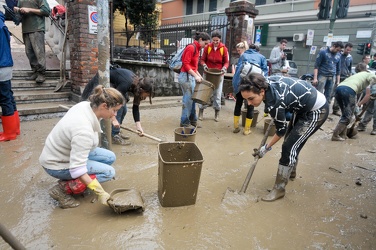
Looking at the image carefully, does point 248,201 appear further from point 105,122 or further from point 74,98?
point 74,98

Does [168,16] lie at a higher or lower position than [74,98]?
higher

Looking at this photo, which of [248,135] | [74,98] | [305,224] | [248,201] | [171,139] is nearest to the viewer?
[305,224]

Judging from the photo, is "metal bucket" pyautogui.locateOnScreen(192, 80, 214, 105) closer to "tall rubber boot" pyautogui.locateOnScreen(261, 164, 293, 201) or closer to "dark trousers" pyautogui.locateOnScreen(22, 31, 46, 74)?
"tall rubber boot" pyautogui.locateOnScreen(261, 164, 293, 201)

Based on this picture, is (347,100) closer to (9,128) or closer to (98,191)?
(98,191)

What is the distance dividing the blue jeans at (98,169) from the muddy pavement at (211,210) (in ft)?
0.95

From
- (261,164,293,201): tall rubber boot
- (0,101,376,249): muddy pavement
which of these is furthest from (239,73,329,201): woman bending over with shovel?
(0,101,376,249): muddy pavement

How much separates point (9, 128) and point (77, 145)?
8.28 ft

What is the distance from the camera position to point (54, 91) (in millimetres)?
5586

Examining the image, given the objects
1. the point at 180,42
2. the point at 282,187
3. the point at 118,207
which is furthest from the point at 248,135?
the point at 180,42

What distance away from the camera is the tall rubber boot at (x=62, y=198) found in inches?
95.7

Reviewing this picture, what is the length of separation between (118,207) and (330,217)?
198cm

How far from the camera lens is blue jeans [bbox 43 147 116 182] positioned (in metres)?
2.35

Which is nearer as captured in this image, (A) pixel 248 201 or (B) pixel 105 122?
(A) pixel 248 201

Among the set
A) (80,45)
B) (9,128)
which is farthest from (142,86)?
(80,45)
